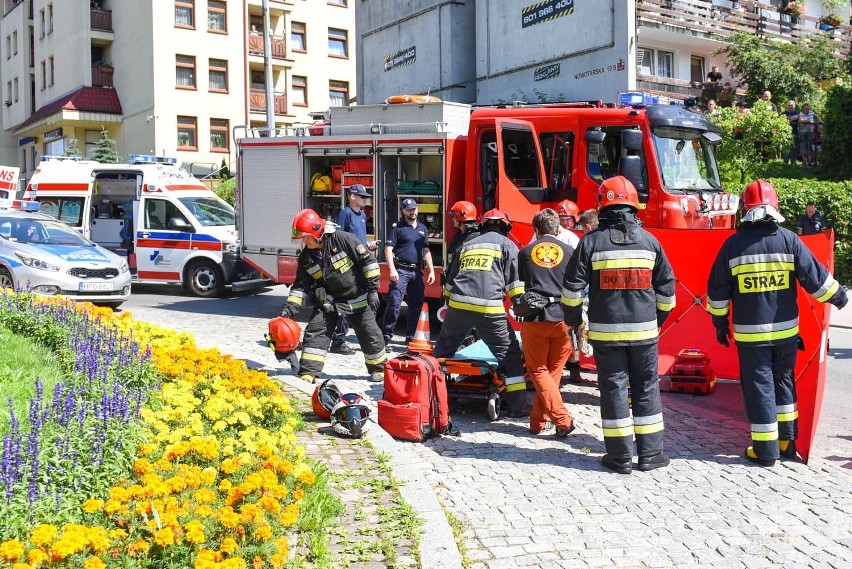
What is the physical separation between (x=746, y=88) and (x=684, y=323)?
19.6m

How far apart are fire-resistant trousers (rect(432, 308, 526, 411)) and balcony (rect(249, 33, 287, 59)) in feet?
112

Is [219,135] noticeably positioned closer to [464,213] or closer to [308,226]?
[308,226]

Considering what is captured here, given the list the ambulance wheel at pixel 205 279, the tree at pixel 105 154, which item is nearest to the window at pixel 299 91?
the tree at pixel 105 154

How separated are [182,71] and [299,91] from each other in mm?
5949

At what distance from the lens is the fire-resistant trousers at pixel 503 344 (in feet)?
24.0

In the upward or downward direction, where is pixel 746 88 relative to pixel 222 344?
upward

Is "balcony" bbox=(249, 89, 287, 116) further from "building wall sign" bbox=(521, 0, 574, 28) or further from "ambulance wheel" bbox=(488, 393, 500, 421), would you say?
"ambulance wheel" bbox=(488, 393, 500, 421)

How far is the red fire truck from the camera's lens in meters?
10.1

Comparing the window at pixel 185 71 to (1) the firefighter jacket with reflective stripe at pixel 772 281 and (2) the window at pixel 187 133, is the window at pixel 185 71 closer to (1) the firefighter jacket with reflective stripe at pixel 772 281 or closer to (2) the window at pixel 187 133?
(2) the window at pixel 187 133

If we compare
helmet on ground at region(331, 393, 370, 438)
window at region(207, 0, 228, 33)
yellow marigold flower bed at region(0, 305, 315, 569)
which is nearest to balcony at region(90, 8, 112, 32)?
window at region(207, 0, 228, 33)

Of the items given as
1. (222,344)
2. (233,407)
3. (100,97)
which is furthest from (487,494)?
(100,97)

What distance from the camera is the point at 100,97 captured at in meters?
38.6

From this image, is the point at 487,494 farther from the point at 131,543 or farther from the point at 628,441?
the point at 131,543

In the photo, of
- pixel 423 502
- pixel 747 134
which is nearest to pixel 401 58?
pixel 747 134
